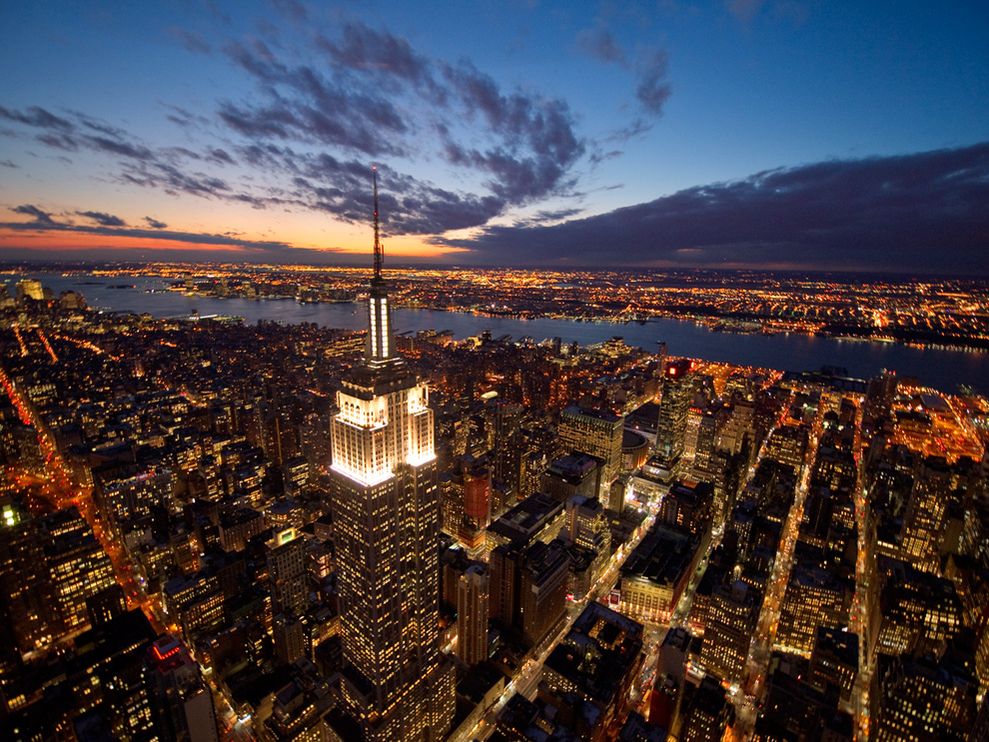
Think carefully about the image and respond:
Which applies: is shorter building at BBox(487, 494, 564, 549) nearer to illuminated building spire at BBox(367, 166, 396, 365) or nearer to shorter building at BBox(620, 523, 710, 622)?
shorter building at BBox(620, 523, 710, 622)

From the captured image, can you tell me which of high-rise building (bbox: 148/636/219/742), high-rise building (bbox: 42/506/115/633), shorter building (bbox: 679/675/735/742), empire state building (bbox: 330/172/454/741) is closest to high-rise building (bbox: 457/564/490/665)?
empire state building (bbox: 330/172/454/741)

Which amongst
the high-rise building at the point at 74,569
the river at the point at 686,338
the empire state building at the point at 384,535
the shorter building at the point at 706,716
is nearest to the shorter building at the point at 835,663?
the shorter building at the point at 706,716

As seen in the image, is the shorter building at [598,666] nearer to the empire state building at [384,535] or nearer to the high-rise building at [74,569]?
the empire state building at [384,535]

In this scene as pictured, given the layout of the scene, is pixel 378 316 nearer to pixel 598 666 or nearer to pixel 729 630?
pixel 598 666

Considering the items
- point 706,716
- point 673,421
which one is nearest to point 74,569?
point 706,716

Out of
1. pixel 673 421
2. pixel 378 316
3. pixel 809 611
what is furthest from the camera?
pixel 673 421

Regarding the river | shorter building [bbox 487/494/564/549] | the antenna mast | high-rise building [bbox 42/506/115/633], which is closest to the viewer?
the antenna mast

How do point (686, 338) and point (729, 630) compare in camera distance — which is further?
point (686, 338)

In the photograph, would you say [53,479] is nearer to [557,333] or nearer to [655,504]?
[655,504]
